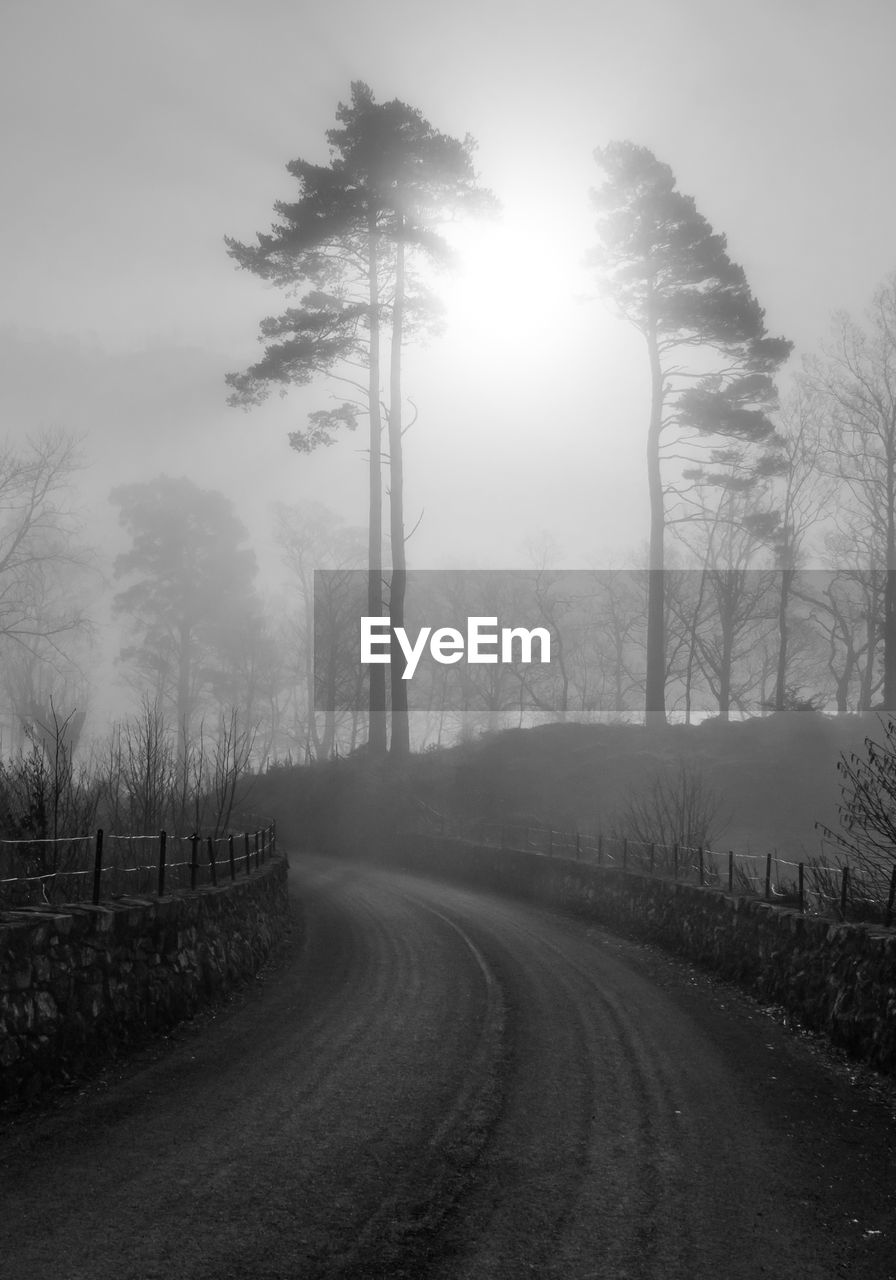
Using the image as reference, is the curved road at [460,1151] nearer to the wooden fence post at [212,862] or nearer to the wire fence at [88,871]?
the wire fence at [88,871]

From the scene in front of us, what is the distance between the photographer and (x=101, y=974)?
10.3 meters

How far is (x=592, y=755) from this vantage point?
38.1m

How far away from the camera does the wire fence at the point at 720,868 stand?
13.4 m

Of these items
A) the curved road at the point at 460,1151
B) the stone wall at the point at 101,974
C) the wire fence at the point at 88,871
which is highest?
the wire fence at the point at 88,871

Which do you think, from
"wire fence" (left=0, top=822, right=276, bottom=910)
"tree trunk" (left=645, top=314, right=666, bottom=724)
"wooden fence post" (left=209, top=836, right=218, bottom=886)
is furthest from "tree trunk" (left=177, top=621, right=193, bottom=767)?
"wooden fence post" (left=209, top=836, right=218, bottom=886)

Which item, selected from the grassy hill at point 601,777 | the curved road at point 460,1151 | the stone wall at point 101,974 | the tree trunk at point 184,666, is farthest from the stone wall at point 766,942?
the tree trunk at point 184,666

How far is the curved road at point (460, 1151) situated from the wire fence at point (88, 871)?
1.99m

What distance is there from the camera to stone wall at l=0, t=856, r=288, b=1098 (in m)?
8.88

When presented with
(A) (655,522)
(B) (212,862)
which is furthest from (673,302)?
(B) (212,862)

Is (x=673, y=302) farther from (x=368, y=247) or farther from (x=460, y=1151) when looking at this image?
(x=460, y=1151)

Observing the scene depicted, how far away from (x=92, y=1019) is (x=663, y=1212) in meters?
5.75

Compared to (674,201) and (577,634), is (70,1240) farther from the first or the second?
(577,634)

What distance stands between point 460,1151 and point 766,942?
310 inches

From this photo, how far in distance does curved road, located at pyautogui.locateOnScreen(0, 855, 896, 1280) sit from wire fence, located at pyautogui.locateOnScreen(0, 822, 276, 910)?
1986mm
